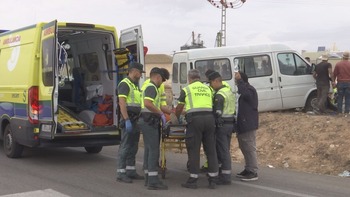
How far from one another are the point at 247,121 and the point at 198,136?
1.06 metres

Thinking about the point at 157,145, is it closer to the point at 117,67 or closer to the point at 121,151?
the point at 121,151

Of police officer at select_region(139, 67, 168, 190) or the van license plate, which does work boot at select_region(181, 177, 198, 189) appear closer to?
police officer at select_region(139, 67, 168, 190)

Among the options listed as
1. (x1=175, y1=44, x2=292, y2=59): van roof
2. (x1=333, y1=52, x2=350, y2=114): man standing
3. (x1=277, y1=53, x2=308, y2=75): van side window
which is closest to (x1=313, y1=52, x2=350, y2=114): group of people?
(x1=333, y1=52, x2=350, y2=114): man standing

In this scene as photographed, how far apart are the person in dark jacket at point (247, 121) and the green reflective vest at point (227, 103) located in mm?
Result: 223

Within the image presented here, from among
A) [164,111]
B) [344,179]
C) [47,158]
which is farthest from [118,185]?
[344,179]

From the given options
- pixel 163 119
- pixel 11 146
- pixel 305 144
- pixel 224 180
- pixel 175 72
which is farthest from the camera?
pixel 175 72

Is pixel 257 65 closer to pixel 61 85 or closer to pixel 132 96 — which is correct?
pixel 61 85

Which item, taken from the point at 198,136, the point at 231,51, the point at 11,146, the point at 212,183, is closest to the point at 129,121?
the point at 198,136

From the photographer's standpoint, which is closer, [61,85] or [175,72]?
[61,85]

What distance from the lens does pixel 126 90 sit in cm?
727

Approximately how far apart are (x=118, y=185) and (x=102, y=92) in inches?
129

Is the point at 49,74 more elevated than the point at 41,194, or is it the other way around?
the point at 49,74

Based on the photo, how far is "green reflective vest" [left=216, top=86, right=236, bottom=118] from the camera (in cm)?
726

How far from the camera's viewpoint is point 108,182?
7199 mm
